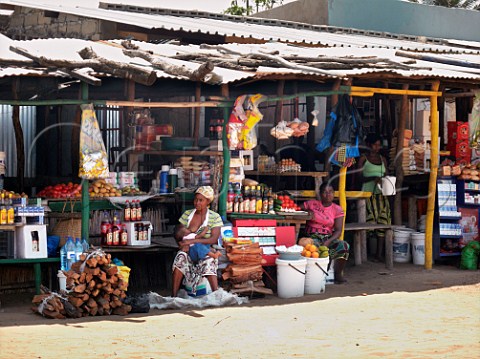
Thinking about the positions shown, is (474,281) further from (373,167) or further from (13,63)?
(13,63)

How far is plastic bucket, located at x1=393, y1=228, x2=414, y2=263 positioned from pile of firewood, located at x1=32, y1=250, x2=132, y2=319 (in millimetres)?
5578

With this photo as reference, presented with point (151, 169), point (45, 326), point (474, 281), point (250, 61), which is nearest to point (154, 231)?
point (151, 169)

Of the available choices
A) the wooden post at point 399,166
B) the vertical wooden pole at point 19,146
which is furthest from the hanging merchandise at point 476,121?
the vertical wooden pole at point 19,146

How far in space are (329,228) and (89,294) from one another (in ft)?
12.4

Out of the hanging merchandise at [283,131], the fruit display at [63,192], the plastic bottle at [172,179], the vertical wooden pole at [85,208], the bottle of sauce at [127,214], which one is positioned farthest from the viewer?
the hanging merchandise at [283,131]

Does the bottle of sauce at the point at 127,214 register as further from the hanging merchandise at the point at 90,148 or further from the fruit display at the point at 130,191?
the hanging merchandise at the point at 90,148

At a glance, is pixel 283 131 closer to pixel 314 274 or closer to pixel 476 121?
pixel 314 274

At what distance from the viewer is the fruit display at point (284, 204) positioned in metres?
11.8

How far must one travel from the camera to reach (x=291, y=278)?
427 inches

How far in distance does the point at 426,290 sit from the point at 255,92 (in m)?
3.33

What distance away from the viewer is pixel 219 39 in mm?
15570

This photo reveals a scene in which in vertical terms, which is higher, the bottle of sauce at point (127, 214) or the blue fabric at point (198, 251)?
the bottle of sauce at point (127, 214)

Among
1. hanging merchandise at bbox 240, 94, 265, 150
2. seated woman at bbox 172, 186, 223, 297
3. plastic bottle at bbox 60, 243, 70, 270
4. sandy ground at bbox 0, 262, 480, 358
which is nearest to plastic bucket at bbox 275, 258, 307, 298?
sandy ground at bbox 0, 262, 480, 358

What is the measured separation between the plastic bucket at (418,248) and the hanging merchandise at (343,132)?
2.18 metres
